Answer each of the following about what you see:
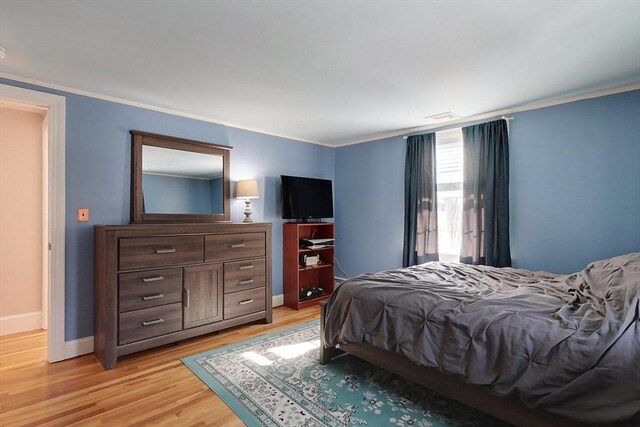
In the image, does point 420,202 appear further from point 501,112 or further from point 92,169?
point 92,169

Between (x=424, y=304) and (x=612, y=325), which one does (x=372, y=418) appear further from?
(x=612, y=325)

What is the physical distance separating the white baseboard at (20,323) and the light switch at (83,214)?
1.53m

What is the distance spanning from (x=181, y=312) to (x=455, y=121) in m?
3.59

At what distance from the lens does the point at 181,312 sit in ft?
9.60

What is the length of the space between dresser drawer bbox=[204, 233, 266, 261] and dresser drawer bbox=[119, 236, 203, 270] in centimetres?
11

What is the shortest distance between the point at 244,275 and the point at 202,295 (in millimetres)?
479

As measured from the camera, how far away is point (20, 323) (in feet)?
11.0

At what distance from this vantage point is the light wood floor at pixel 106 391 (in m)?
1.92

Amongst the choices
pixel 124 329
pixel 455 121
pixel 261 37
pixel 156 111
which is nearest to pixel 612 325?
pixel 261 37

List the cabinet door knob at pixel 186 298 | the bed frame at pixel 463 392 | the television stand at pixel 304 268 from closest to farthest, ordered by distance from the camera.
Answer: the bed frame at pixel 463 392 → the cabinet door knob at pixel 186 298 → the television stand at pixel 304 268

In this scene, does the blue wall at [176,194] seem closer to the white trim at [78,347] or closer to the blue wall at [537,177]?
the blue wall at [537,177]

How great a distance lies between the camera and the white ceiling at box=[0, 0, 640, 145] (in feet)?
5.65

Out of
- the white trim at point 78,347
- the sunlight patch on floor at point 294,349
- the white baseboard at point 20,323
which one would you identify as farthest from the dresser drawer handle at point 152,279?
the white baseboard at point 20,323

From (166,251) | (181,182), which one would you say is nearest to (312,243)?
(181,182)
